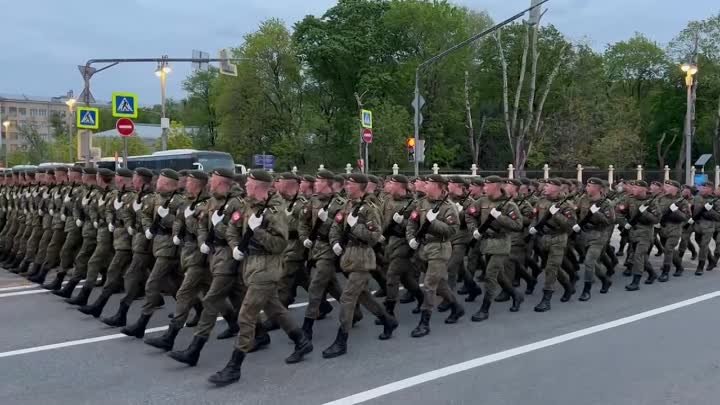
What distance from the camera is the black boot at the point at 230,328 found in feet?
23.6

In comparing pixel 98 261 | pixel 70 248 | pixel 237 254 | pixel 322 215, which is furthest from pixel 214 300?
pixel 70 248

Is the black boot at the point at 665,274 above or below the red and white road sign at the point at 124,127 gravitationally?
below

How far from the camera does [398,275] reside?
8.30 m

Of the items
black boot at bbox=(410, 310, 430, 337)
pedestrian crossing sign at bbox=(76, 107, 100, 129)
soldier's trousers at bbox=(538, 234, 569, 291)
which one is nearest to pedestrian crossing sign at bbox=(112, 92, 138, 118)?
pedestrian crossing sign at bbox=(76, 107, 100, 129)

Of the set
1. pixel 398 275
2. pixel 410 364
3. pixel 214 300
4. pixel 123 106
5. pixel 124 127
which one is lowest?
pixel 410 364

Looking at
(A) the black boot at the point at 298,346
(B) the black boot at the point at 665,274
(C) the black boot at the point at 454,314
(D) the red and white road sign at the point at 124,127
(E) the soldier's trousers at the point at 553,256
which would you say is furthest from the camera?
(D) the red and white road sign at the point at 124,127

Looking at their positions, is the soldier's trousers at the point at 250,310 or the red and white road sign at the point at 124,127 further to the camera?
the red and white road sign at the point at 124,127

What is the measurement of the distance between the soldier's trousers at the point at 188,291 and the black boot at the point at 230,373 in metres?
0.94

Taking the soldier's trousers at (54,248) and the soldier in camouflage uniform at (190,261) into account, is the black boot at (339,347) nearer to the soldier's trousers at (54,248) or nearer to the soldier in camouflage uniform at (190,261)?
the soldier in camouflage uniform at (190,261)

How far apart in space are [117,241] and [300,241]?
7.40 feet

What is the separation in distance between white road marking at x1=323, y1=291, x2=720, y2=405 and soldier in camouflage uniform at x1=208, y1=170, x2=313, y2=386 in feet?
3.35

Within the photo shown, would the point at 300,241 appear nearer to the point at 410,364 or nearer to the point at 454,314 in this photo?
the point at 454,314

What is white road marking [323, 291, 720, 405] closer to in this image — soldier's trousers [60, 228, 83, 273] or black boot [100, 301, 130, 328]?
black boot [100, 301, 130, 328]

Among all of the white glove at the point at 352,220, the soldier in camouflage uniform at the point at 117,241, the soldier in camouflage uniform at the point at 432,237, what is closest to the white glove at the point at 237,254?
the white glove at the point at 352,220
